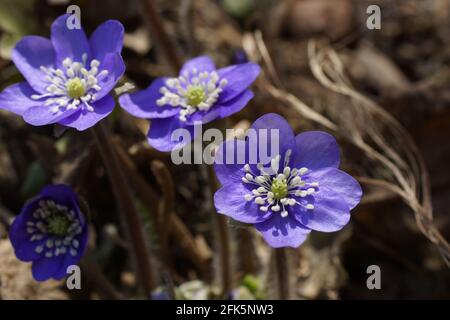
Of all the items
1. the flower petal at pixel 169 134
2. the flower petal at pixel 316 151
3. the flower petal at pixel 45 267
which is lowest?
the flower petal at pixel 45 267

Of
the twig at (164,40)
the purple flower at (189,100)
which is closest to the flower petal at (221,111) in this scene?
the purple flower at (189,100)

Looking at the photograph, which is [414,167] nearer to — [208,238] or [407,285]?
[407,285]

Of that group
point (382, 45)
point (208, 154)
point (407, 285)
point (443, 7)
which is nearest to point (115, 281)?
point (208, 154)

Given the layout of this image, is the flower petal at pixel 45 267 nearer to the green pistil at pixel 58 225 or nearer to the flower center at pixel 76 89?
the green pistil at pixel 58 225

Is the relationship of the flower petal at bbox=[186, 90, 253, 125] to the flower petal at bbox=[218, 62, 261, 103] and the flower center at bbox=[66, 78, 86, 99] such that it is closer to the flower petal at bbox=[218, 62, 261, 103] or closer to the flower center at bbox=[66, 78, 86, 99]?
the flower petal at bbox=[218, 62, 261, 103]

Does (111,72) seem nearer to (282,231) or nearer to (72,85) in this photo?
(72,85)

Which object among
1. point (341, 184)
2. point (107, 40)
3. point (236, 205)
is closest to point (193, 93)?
point (107, 40)

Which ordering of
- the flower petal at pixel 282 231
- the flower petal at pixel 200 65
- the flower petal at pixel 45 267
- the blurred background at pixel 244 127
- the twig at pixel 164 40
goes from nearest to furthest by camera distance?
the flower petal at pixel 282 231 → the flower petal at pixel 45 267 → the flower petal at pixel 200 65 → the blurred background at pixel 244 127 → the twig at pixel 164 40
